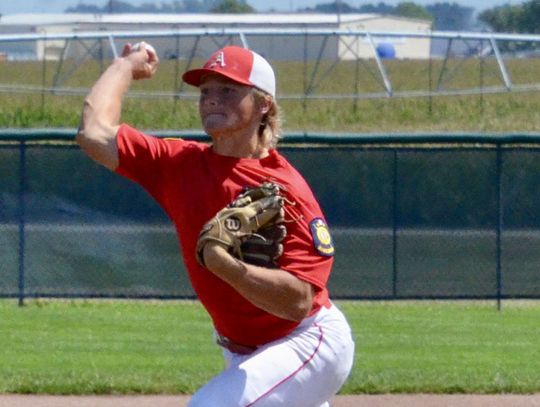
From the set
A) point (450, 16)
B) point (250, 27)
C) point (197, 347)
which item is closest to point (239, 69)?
point (197, 347)

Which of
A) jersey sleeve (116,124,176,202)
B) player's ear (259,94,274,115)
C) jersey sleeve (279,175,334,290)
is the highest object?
player's ear (259,94,274,115)

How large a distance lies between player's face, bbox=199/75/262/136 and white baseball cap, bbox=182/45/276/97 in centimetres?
4

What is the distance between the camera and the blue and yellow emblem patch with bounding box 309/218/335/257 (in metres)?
4.23

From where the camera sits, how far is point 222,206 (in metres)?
4.24

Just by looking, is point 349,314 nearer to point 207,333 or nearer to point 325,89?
point 207,333

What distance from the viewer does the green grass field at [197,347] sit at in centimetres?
780

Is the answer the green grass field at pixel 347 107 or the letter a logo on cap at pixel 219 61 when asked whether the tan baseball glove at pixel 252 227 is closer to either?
the letter a logo on cap at pixel 219 61

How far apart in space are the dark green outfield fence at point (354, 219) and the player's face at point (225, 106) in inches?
304

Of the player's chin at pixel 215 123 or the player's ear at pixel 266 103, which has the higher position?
the player's ear at pixel 266 103

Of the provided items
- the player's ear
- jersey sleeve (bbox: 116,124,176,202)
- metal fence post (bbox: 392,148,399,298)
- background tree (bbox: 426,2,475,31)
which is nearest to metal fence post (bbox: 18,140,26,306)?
metal fence post (bbox: 392,148,399,298)

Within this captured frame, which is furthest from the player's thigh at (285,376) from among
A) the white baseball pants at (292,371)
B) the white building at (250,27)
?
the white building at (250,27)

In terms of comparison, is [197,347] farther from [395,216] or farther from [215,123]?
[215,123]

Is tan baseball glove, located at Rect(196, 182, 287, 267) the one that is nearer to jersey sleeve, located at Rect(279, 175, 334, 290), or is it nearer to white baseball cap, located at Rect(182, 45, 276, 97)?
jersey sleeve, located at Rect(279, 175, 334, 290)

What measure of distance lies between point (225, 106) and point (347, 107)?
79.1ft
